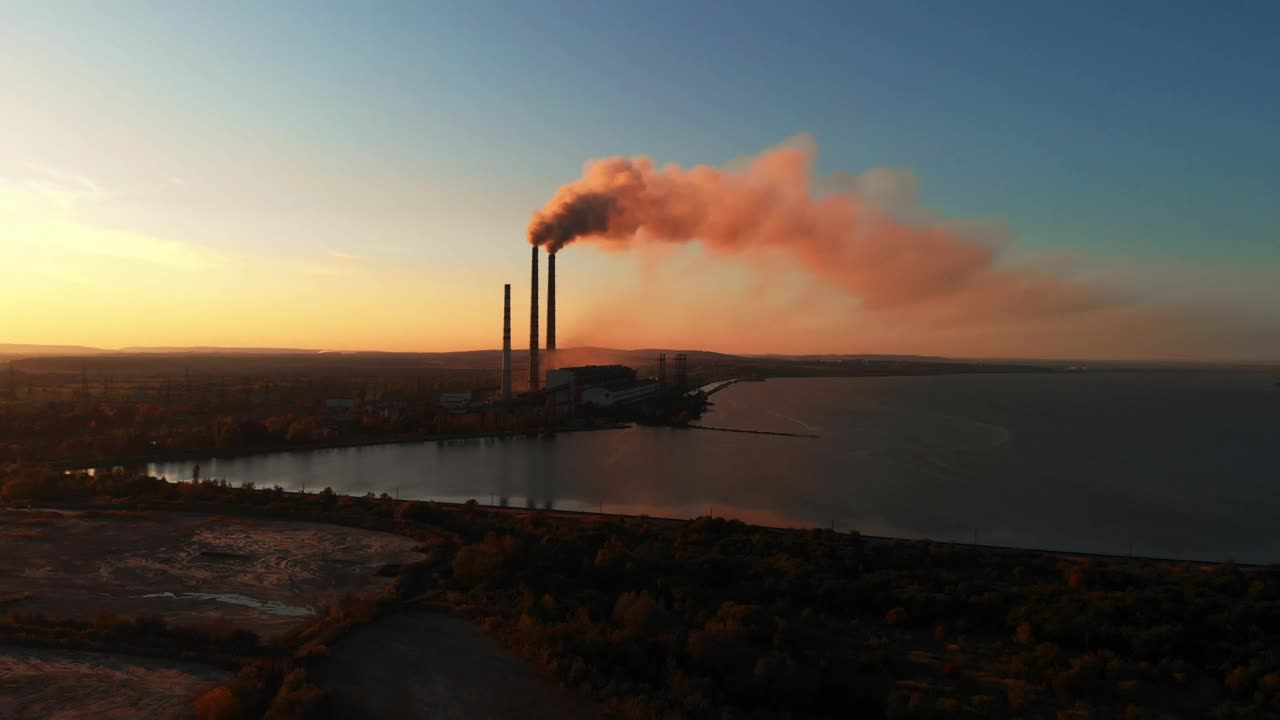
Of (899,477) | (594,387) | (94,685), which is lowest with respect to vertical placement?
(899,477)

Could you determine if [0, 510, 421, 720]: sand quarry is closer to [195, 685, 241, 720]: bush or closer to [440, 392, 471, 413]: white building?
[195, 685, 241, 720]: bush

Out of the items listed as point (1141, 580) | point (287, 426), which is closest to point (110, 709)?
point (1141, 580)

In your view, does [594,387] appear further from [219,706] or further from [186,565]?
[219,706]

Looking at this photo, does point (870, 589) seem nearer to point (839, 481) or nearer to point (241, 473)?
point (839, 481)

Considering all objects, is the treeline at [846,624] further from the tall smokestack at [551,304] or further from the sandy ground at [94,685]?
the tall smokestack at [551,304]

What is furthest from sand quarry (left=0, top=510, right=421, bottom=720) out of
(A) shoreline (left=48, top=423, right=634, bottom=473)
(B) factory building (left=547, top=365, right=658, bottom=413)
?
(B) factory building (left=547, top=365, right=658, bottom=413)

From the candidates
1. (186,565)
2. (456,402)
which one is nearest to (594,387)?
(456,402)
